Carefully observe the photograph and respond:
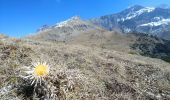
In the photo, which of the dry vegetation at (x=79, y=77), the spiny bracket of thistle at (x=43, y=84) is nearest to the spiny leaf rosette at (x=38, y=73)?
the spiny bracket of thistle at (x=43, y=84)

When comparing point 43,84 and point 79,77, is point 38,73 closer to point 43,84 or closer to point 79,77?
point 43,84

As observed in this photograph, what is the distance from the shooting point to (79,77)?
9453mm

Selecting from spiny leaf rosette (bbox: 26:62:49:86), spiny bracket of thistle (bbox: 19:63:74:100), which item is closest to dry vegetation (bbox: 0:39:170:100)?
spiny bracket of thistle (bbox: 19:63:74:100)

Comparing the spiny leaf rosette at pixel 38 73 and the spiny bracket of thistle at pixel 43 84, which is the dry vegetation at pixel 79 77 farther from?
the spiny leaf rosette at pixel 38 73

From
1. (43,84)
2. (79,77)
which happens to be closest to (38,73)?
(43,84)

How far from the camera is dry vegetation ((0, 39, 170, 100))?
8375 millimetres

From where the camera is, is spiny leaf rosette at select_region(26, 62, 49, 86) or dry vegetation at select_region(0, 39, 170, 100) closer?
A: spiny leaf rosette at select_region(26, 62, 49, 86)

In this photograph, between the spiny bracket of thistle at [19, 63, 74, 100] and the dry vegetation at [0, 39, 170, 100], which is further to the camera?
the dry vegetation at [0, 39, 170, 100]

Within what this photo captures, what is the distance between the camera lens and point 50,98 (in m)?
8.16

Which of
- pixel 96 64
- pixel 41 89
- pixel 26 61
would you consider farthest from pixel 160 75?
pixel 41 89

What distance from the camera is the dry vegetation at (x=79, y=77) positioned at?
838 cm

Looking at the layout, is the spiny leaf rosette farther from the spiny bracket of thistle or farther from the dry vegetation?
the dry vegetation

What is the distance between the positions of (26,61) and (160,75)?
19.1 ft

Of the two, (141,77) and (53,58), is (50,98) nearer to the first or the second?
(53,58)
